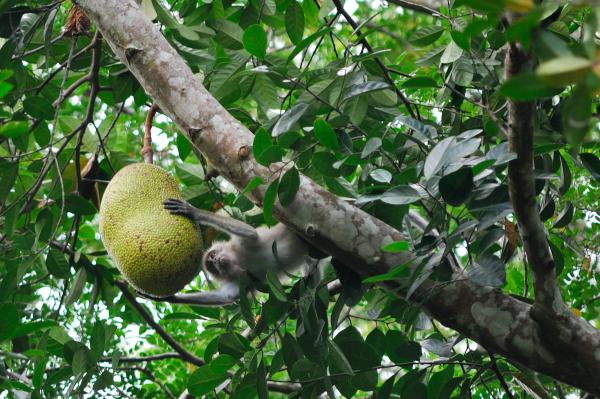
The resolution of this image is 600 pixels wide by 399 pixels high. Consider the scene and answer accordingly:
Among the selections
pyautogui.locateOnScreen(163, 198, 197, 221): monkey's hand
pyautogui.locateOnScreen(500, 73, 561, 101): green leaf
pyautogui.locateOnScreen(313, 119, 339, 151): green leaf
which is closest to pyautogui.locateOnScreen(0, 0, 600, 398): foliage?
pyautogui.locateOnScreen(313, 119, 339, 151): green leaf

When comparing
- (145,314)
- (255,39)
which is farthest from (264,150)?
(145,314)

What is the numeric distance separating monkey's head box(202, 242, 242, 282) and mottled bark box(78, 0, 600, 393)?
1.37 metres

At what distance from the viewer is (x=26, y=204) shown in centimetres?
328

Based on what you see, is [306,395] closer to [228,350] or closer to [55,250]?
[228,350]

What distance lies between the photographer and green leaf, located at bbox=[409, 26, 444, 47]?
10.2 feet

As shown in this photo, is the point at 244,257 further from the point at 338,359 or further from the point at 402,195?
the point at 402,195

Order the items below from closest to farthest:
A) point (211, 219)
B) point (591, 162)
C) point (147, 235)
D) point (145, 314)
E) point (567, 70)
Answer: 1. point (567, 70)
2. point (591, 162)
3. point (147, 235)
4. point (211, 219)
5. point (145, 314)

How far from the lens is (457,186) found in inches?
79.3

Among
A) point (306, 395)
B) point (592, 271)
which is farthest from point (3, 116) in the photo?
point (592, 271)

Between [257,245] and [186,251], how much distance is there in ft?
3.06

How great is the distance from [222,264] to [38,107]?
115 cm

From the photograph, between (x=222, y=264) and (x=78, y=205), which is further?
(x=222, y=264)

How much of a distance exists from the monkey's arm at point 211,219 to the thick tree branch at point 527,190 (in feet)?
4.30

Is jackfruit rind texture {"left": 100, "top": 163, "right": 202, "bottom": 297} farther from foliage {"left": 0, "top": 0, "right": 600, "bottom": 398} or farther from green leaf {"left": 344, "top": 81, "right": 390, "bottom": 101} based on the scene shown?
green leaf {"left": 344, "top": 81, "right": 390, "bottom": 101}
